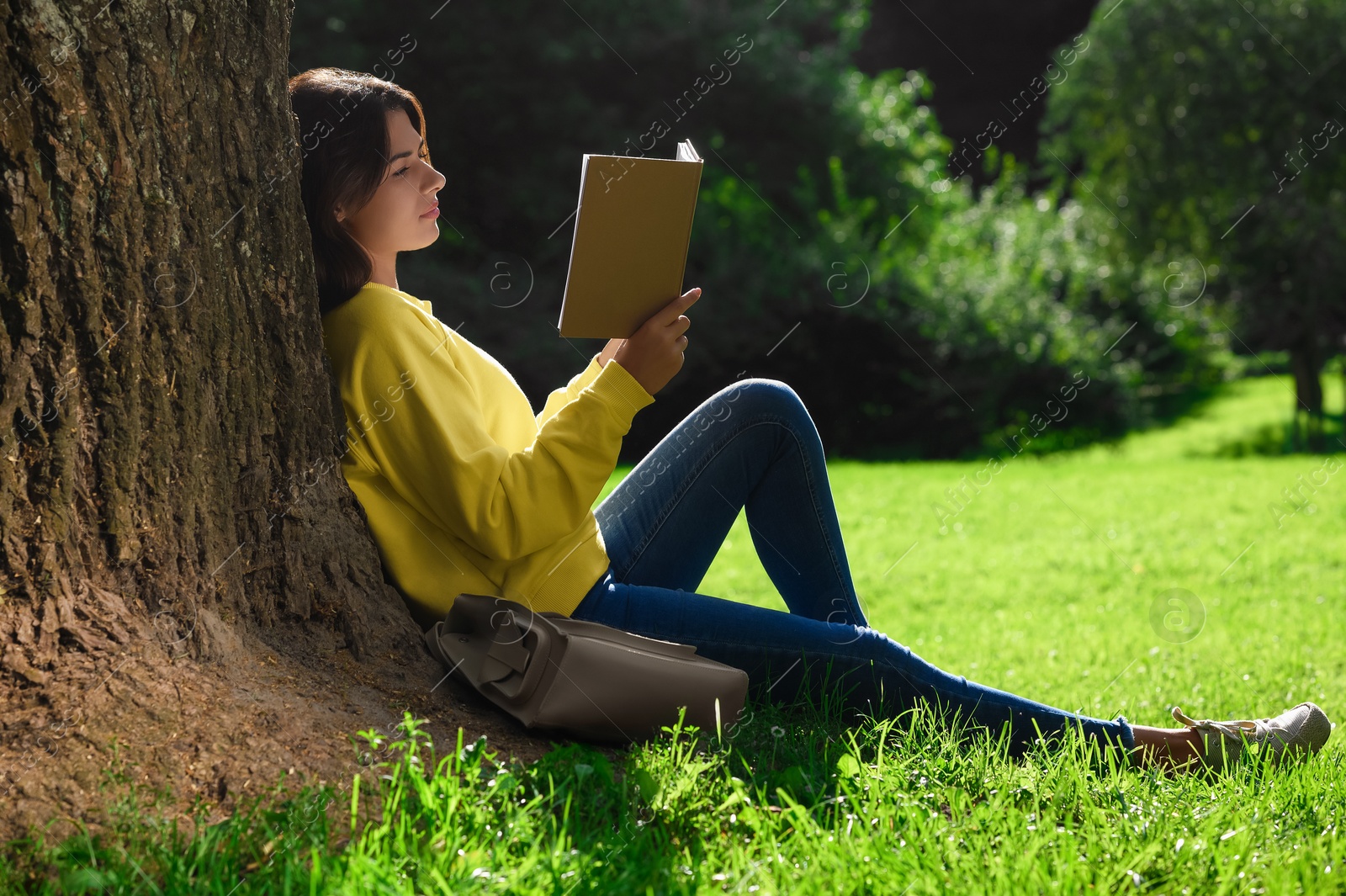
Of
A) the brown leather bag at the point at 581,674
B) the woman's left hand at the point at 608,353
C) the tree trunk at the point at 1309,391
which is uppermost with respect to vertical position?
the woman's left hand at the point at 608,353

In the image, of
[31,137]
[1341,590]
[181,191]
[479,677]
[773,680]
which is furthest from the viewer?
[1341,590]

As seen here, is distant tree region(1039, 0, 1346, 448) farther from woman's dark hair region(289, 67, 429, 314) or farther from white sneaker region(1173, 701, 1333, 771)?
woman's dark hair region(289, 67, 429, 314)

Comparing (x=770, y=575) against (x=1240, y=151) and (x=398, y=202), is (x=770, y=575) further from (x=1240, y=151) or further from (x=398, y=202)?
(x=1240, y=151)

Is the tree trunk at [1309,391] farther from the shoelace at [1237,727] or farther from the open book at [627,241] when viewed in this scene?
the open book at [627,241]

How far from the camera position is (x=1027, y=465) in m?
9.78

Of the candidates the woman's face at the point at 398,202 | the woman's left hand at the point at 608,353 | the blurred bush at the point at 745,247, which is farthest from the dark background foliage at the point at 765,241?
the woman's face at the point at 398,202

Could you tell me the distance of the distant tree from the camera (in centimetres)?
955

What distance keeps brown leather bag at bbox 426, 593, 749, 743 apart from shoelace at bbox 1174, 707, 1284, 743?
110 centimetres

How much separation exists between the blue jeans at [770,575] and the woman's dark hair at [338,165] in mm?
850

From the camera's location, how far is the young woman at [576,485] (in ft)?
7.50

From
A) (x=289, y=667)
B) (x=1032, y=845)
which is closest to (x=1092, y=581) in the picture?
(x=1032, y=845)

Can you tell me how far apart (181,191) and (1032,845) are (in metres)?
1.89

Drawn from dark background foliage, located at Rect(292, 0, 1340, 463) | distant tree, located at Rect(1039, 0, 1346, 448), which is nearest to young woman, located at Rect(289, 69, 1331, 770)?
dark background foliage, located at Rect(292, 0, 1340, 463)

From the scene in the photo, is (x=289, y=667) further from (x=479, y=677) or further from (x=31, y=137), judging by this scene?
(x=31, y=137)
